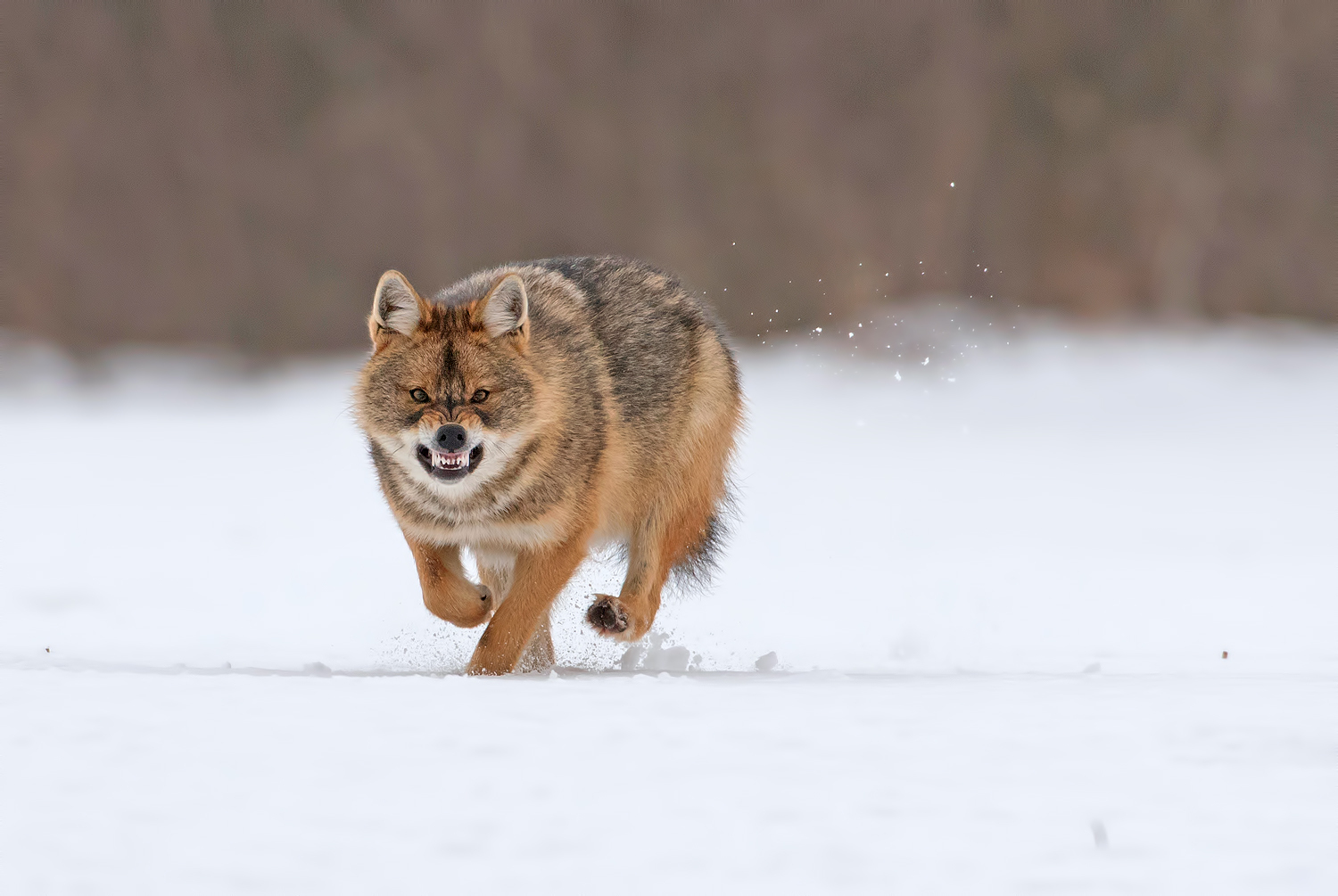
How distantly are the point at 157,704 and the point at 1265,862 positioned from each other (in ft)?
8.88

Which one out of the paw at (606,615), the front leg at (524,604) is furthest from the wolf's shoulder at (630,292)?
the paw at (606,615)

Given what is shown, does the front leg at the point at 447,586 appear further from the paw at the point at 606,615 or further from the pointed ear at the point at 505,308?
the pointed ear at the point at 505,308

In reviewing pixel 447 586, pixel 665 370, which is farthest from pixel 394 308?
pixel 665 370

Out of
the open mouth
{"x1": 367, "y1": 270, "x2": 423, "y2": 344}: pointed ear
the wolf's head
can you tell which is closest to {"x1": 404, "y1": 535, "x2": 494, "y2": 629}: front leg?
the wolf's head

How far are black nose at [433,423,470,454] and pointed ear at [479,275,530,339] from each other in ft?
1.37

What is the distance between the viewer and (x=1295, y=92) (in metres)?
13.4

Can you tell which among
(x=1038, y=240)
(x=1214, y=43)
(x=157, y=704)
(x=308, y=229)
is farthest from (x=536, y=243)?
(x=157, y=704)

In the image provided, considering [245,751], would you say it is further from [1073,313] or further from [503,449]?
[1073,313]

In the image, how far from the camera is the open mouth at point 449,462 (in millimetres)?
4746

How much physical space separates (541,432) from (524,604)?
2.04 feet

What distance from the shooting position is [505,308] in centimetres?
495

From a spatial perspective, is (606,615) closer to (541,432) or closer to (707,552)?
(541,432)

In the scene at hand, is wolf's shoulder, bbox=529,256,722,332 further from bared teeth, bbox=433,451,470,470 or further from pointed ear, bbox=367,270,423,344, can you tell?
bared teeth, bbox=433,451,470,470

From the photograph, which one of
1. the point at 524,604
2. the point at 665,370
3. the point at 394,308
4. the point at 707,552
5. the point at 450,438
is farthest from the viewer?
the point at 707,552
